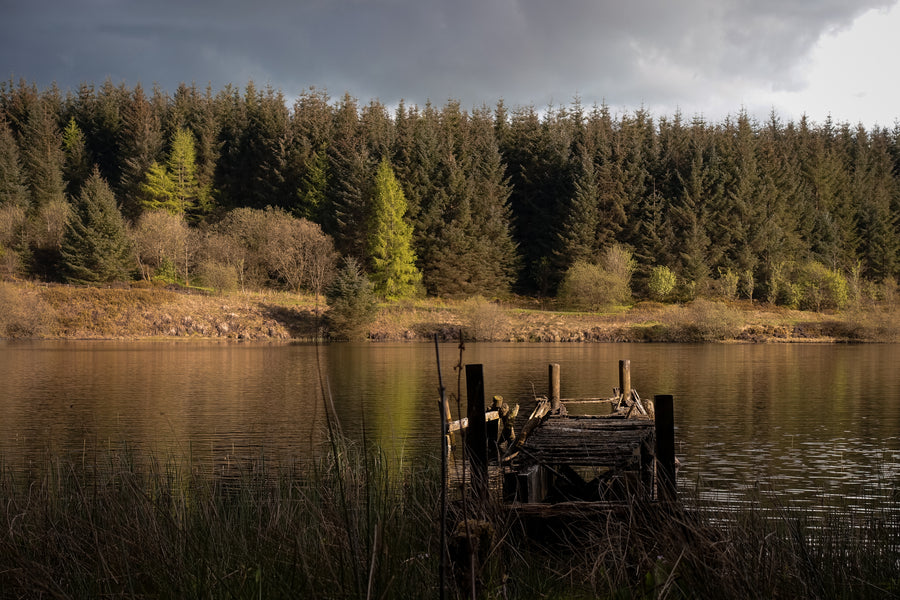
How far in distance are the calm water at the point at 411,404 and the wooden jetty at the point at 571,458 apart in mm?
598

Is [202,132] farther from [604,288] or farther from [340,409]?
[340,409]

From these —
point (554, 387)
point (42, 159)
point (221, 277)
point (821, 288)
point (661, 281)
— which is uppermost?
point (42, 159)

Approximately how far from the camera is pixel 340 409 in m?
21.3

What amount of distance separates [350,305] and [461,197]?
2198cm

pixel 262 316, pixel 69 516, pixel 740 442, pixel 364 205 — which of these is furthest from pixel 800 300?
pixel 69 516

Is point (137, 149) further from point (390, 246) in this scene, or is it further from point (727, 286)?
point (727, 286)

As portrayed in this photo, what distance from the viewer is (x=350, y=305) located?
52844 millimetres

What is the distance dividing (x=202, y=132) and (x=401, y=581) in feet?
296

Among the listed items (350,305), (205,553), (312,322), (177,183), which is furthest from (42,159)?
(205,553)

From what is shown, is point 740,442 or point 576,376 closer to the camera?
point 740,442

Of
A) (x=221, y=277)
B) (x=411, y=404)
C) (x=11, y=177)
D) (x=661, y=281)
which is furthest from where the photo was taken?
(x=11, y=177)

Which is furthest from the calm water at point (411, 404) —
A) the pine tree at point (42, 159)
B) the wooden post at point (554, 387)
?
the pine tree at point (42, 159)

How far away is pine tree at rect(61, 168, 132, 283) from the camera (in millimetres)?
61562

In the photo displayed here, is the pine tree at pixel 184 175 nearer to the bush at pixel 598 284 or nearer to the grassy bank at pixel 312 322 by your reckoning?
the grassy bank at pixel 312 322
